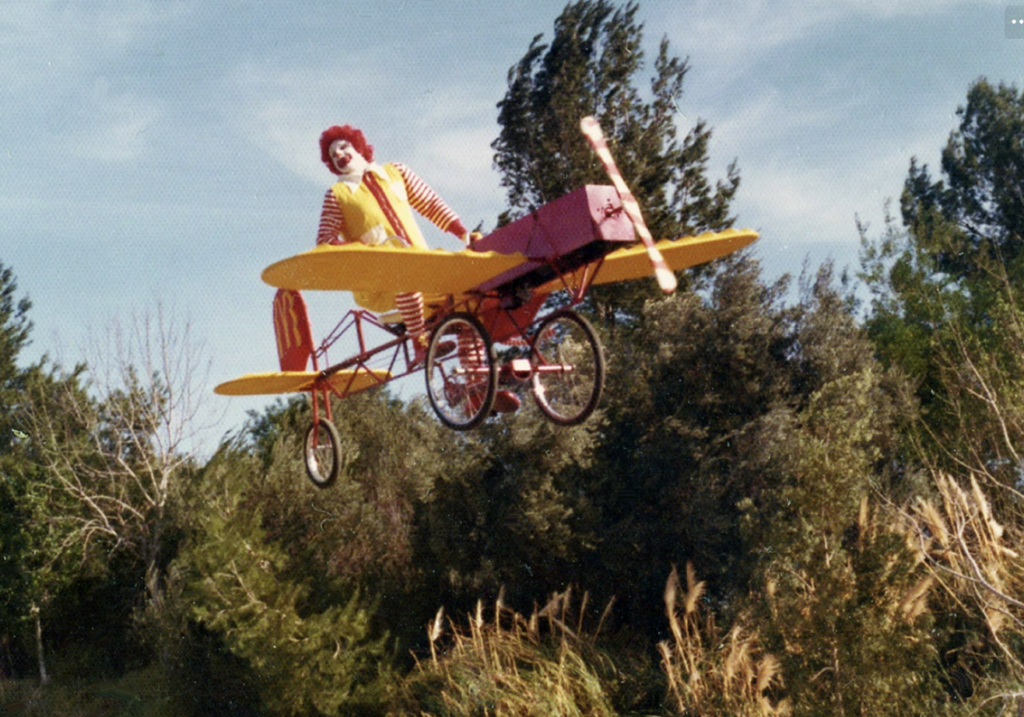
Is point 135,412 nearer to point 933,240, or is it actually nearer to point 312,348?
point 312,348

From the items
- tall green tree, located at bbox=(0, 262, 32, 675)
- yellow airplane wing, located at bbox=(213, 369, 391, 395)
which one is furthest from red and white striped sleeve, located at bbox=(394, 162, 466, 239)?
tall green tree, located at bbox=(0, 262, 32, 675)

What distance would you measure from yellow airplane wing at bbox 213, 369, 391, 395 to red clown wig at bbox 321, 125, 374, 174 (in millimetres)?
1508

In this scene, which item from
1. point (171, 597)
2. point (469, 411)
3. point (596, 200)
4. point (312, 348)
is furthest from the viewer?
point (171, 597)

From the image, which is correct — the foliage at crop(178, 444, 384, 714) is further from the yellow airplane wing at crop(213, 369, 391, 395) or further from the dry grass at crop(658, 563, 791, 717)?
the yellow airplane wing at crop(213, 369, 391, 395)

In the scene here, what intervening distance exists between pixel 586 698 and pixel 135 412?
49.3 feet

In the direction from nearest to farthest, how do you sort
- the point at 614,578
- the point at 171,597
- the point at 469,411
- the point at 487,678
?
the point at 469,411
the point at 487,678
the point at 614,578
the point at 171,597

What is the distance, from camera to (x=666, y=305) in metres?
19.4

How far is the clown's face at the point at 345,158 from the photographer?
674cm

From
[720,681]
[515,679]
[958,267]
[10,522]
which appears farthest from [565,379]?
[958,267]

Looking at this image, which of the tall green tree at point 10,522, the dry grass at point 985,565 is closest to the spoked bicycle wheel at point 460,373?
the dry grass at point 985,565

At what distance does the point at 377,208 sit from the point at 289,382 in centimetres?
180

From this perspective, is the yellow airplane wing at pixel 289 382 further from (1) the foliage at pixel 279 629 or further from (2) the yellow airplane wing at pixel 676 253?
(1) the foliage at pixel 279 629

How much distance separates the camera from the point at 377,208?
649 cm

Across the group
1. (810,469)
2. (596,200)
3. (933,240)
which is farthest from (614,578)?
(933,240)
